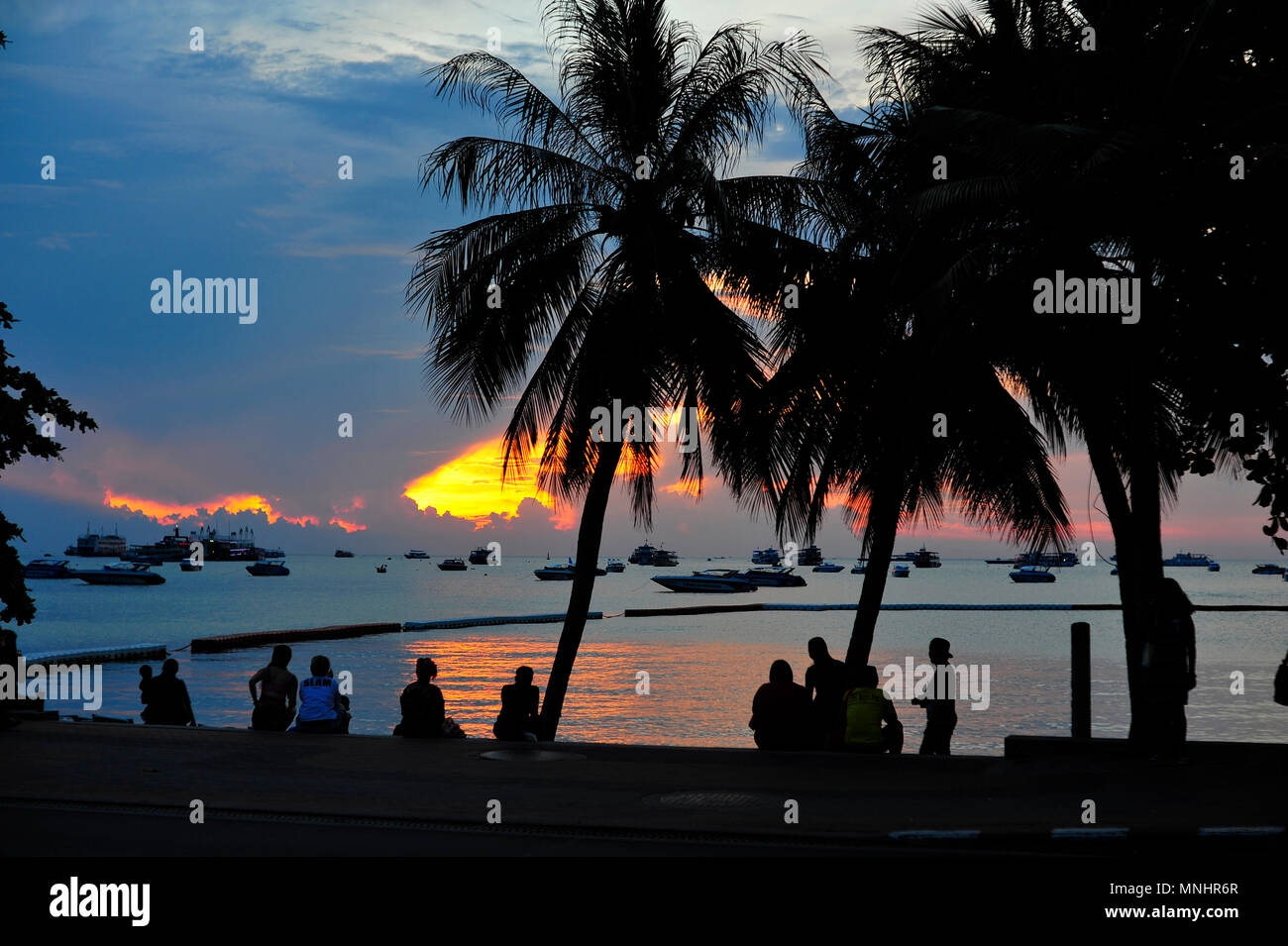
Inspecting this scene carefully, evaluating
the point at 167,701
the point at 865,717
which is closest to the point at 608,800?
the point at 865,717

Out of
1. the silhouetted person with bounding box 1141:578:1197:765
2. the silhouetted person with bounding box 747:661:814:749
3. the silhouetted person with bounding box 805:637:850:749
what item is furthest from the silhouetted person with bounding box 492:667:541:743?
the silhouetted person with bounding box 1141:578:1197:765

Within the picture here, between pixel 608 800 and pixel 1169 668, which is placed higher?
pixel 1169 668

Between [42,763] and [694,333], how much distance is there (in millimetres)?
11217

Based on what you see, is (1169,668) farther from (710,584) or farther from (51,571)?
(51,571)

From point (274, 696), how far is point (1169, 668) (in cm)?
1173

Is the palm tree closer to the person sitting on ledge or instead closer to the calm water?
the person sitting on ledge

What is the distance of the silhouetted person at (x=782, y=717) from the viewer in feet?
48.3

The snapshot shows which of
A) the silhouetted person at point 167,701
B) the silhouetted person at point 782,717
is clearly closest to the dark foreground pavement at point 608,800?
the silhouetted person at point 782,717

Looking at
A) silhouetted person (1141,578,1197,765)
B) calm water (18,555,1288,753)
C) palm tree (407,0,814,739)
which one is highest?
palm tree (407,0,814,739)

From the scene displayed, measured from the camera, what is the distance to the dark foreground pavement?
29.8ft

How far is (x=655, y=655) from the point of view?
7212 cm

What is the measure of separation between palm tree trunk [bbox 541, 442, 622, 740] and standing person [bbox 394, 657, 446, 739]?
11.2 ft

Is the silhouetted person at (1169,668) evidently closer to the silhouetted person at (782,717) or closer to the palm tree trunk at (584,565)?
the silhouetted person at (782,717)

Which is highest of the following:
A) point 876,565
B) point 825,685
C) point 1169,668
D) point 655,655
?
point 876,565
